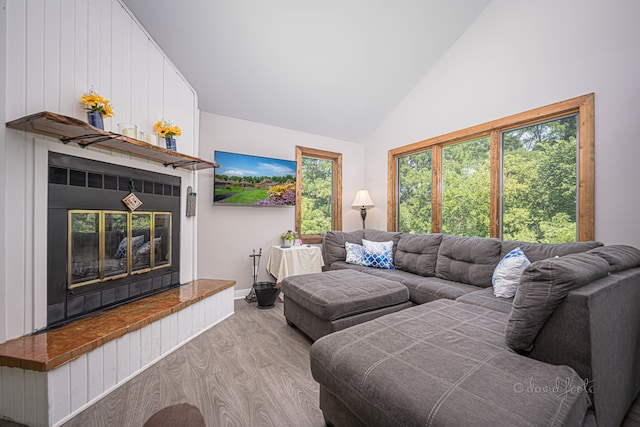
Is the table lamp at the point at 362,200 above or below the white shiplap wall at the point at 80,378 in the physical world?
above

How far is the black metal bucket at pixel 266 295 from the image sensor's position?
319 cm

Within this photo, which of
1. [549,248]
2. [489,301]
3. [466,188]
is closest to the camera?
[489,301]

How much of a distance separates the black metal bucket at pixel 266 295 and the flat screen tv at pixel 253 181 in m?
1.14

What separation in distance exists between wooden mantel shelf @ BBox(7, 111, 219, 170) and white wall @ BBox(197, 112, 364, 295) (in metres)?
1.04

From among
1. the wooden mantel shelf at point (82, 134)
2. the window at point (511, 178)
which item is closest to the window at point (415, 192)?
the window at point (511, 178)

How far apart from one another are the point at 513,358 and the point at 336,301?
1.18 metres

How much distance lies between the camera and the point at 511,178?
Answer: 3082mm

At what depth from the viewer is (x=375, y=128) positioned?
4652mm

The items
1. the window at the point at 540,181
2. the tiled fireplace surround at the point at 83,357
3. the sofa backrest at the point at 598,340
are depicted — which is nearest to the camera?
the sofa backrest at the point at 598,340

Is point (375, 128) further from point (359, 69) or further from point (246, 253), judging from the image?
point (246, 253)

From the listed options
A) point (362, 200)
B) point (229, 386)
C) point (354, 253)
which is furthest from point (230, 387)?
point (362, 200)

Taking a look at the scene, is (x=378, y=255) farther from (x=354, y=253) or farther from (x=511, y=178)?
(x=511, y=178)

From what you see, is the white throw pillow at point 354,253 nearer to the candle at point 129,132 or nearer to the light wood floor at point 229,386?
the light wood floor at point 229,386

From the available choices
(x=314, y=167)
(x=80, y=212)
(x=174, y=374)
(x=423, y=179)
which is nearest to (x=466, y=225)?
(x=423, y=179)
